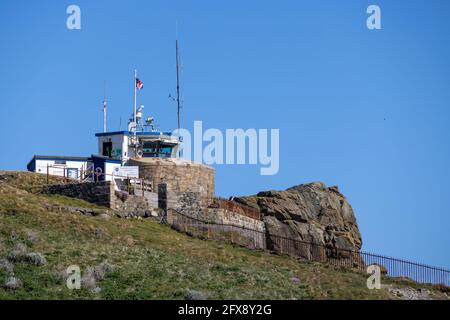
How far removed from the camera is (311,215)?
65312 mm

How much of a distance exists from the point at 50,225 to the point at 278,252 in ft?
36.9

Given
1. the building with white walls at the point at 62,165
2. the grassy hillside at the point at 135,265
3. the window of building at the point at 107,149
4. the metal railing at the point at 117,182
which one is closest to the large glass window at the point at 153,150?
the window of building at the point at 107,149

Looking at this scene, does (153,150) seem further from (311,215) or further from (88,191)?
(311,215)

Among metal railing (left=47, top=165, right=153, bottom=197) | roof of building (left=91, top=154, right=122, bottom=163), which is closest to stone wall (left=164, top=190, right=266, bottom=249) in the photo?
metal railing (left=47, top=165, right=153, bottom=197)

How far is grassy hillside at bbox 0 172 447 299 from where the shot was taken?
38906 mm

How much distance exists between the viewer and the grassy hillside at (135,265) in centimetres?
3891

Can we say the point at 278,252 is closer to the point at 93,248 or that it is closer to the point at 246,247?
the point at 246,247

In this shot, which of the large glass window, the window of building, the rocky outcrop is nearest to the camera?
the rocky outcrop

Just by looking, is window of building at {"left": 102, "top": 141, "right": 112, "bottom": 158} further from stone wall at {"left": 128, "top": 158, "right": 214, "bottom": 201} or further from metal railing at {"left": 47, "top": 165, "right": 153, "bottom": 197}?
stone wall at {"left": 128, "top": 158, "right": 214, "bottom": 201}

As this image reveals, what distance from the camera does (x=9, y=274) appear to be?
39.2m

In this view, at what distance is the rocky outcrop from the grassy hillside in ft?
38.9

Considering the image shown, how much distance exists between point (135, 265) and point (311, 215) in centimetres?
2465

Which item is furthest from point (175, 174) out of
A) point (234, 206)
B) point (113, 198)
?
point (113, 198)
